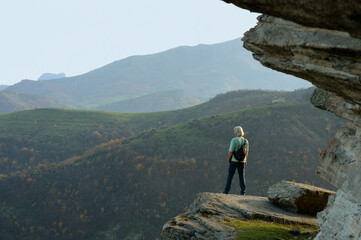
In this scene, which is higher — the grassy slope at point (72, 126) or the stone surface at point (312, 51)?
the stone surface at point (312, 51)

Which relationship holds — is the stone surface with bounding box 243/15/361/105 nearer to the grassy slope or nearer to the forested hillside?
the forested hillside

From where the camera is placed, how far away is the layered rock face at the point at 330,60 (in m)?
4.28

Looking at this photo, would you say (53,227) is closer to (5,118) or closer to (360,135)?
(360,135)

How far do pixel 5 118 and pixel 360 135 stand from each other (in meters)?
136

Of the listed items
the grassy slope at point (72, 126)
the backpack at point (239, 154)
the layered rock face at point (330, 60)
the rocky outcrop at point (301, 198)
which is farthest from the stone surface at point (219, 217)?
the grassy slope at point (72, 126)

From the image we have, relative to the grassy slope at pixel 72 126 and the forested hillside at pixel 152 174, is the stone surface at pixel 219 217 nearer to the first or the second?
the forested hillside at pixel 152 174

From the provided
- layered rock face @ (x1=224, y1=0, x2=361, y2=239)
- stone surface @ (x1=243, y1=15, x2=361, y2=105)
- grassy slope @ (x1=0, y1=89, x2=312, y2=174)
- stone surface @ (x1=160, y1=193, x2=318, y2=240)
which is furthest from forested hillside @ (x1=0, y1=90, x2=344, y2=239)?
stone surface @ (x1=243, y1=15, x2=361, y2=105)

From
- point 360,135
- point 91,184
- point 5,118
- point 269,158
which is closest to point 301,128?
point 269,158

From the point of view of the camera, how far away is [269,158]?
62.7 meters

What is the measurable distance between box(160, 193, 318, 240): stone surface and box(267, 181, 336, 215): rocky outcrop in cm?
33

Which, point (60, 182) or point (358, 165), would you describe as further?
point (60, 182)

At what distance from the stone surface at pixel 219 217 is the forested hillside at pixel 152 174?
40.2 metres

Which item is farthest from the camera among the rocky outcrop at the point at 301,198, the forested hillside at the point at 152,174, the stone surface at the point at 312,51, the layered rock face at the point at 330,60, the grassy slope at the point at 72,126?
the grassy slope at the point at 72,126

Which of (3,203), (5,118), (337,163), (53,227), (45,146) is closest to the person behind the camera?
(337,163)
